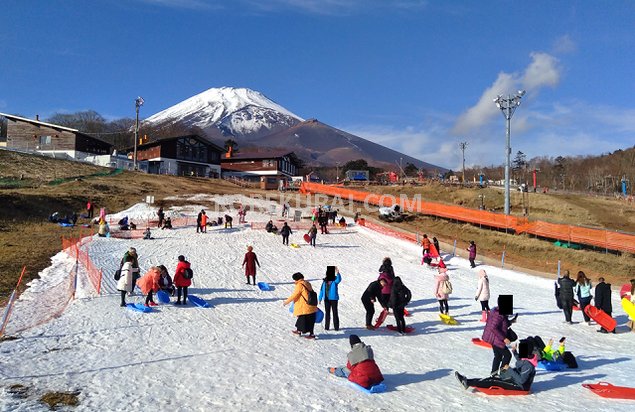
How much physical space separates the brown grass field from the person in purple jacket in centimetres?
1256

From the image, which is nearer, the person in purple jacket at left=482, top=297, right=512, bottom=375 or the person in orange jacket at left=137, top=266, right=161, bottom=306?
the person in purple jacket at left=482, top=297, right=512, bottom=375

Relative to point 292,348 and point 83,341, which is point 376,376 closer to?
point 292,348

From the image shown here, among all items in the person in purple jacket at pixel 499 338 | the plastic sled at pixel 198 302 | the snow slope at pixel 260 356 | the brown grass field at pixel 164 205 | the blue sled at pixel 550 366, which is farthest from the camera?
the brown grass field at pixel 164 205

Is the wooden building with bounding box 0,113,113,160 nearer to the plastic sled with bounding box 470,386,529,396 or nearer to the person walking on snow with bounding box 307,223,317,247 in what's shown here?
the person walking on snow with bounding box 307,223,317,247

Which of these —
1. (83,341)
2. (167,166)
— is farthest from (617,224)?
(167,166)

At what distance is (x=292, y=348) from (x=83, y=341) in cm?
426

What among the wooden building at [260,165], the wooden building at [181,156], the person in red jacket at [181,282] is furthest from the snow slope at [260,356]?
the wooden building at [260,165]

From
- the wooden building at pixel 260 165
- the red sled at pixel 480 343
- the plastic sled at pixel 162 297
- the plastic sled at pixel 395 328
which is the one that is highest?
the wooden building at pixel 260 165

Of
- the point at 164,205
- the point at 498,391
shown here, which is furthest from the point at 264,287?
the point at 164,205

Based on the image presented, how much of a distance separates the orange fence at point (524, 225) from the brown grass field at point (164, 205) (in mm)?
636

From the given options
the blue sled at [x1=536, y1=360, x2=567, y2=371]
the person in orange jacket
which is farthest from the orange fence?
the person in orange jacket

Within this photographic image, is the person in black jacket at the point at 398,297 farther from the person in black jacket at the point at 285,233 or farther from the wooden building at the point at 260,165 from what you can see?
A: the wooden building at the point at 260,165

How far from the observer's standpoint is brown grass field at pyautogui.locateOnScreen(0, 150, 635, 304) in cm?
2280

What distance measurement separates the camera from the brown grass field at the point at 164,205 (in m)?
22.8
